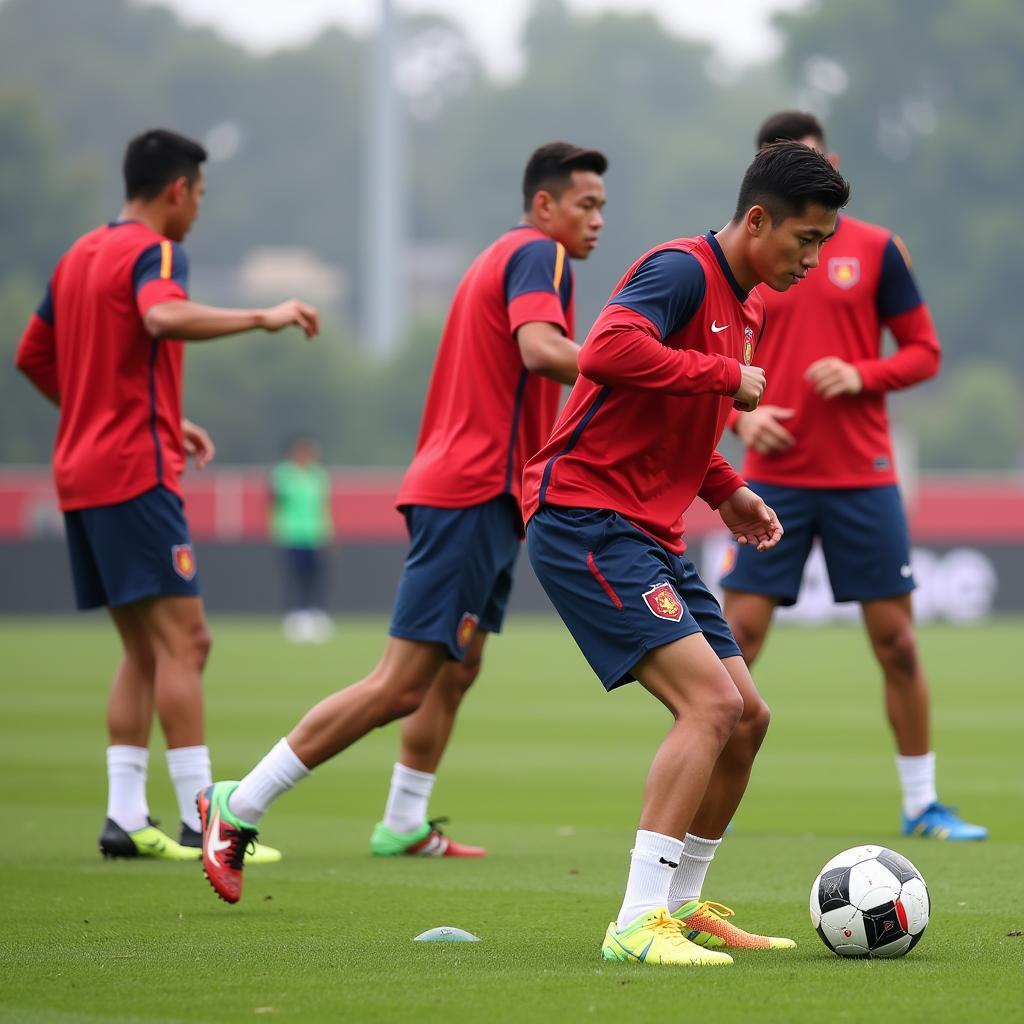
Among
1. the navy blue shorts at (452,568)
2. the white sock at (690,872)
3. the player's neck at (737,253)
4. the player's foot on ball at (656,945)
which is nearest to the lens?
the player's foot on ball at (656,945)

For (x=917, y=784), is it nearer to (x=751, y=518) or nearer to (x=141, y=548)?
(x=751, y=518)

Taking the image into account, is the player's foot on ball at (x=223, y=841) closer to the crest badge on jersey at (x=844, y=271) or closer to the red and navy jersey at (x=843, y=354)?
the red and navy jersey at (x=843, y=354)

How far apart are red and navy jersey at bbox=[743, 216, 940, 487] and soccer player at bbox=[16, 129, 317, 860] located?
1939mm

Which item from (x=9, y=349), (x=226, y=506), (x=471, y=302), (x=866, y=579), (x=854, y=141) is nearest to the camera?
(x=471, y=302)

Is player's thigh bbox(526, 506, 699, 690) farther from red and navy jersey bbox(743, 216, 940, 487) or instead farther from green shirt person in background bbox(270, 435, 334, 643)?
green shirt person in background bbox(270, 435, 334, 643)

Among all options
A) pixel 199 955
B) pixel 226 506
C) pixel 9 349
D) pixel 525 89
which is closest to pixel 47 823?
pixel 199 955

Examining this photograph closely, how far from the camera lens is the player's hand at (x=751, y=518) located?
567cm

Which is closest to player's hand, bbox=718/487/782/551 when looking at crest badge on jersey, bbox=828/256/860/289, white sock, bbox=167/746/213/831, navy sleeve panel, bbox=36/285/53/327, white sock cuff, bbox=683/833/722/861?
white sock cuff, bbox=683/833/722/861

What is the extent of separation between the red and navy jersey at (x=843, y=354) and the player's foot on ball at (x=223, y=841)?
2.84 meters

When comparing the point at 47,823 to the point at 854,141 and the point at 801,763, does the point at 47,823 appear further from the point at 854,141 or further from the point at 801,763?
the point at 854,141

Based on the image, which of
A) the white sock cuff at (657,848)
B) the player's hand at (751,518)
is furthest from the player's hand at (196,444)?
the white sock cuff at (657,848)

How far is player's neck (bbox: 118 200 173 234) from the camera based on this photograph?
24.9 ft

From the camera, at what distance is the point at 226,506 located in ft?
106

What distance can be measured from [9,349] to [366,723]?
41.6 m
